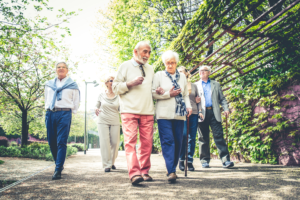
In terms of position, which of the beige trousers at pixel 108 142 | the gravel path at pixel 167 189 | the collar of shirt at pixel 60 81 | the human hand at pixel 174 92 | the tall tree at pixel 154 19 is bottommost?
the gravel path at pixel 167 189

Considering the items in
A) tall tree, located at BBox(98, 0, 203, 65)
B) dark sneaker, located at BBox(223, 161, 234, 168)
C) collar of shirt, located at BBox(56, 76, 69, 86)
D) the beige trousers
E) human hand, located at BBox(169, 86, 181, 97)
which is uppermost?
tall tree, located at BBox(98, 0, 203, 65)

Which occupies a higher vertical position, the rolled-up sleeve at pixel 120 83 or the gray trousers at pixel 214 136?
the rolled-up sleeve at pixel 120 83

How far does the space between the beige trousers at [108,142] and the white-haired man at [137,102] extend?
1416 mm

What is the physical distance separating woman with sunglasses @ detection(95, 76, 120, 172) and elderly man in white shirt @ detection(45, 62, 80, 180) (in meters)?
0.83

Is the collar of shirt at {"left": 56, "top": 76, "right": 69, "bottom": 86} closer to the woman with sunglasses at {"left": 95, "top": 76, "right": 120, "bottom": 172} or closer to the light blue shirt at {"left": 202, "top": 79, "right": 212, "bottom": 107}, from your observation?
the woman with sunglasses at {"left": 95, "top": 76, "right": 120, "bottom": 172}

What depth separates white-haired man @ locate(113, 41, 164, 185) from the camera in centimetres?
328

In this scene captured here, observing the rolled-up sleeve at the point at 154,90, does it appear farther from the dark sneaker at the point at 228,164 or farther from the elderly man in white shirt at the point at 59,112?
the dark sneaker at the point at 228,164

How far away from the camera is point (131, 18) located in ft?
39.2

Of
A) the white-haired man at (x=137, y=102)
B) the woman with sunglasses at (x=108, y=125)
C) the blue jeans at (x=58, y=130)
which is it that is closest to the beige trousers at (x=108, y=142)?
the woman with sunglasses at (x=108, y=125)

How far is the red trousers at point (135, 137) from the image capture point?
10.4 feet

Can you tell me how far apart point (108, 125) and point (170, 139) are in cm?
189

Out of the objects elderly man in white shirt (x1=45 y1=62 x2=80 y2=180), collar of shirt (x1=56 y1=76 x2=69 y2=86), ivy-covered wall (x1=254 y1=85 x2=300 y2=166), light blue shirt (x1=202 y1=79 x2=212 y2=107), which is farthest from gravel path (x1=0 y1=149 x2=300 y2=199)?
light blue shirt (x1=202 y1=79 x2=212 y2=107)

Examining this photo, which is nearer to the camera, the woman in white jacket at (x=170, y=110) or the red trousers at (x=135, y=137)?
the red trousers at (x=135, y=137)

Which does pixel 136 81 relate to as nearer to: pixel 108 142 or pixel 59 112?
pixel 59 112
